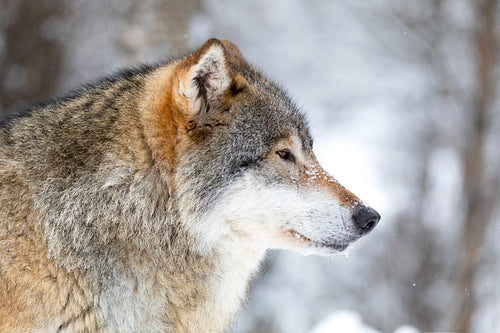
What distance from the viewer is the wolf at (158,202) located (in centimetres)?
299

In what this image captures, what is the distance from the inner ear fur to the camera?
310 cm

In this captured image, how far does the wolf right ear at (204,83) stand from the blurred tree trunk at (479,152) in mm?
9861

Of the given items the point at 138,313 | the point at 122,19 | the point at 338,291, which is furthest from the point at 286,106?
the point at 338,291

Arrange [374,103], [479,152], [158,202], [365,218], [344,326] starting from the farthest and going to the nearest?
[374,103], [479,152], [344,326], [365,218], [158,202]

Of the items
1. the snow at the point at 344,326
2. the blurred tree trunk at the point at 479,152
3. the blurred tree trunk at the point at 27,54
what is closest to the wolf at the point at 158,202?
the snow at the point at 344,326

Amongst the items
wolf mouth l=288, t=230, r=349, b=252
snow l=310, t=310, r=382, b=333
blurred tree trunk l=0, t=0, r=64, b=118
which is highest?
wolf mouth l=288, t=230, r=349, b=252

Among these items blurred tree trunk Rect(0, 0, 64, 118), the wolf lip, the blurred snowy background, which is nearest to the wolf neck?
the wolf lip

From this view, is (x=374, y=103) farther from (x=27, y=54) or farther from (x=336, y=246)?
A: (x=336, y=246)

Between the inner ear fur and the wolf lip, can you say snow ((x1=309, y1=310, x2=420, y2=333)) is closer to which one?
the wolf lip

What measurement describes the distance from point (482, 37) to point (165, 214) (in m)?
10.8

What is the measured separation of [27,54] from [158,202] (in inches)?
288

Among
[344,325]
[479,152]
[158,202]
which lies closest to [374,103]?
[479,152]

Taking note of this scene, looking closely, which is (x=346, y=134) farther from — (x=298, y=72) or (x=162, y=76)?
(x=162, y=76)

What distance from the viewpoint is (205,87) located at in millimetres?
3213
